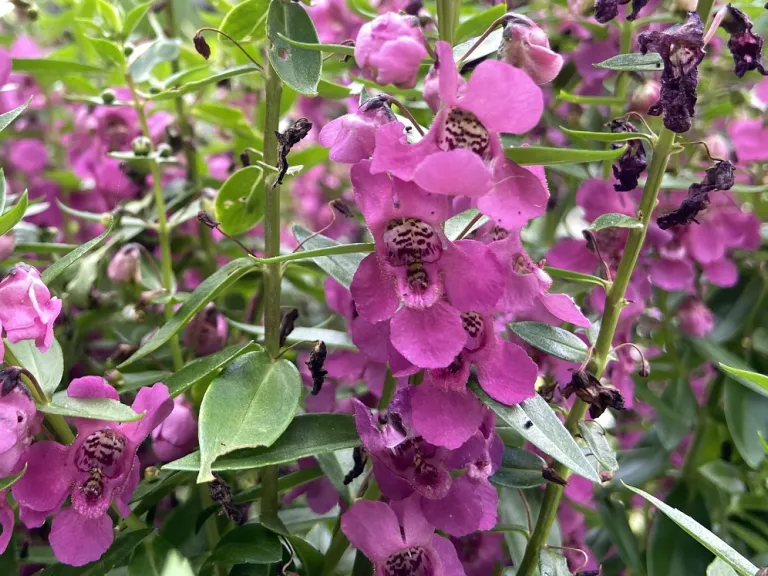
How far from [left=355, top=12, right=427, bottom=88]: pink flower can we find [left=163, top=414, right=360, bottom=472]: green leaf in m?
0.34

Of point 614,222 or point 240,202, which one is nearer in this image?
point 614,222

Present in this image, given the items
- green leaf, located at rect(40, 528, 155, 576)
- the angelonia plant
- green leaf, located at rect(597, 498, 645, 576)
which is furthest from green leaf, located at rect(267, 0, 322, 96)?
green leaf, located at rect(597, 498, 645, 576)

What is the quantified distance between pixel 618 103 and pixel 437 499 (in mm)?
695

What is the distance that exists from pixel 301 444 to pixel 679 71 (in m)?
0.49

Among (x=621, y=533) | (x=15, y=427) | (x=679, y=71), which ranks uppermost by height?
(x=679, y=71)

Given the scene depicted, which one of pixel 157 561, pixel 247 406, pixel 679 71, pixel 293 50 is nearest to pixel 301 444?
pixel 247 406

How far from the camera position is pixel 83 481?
72 cm

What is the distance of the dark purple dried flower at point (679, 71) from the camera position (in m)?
0.68

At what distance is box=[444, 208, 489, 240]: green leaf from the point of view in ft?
2.38

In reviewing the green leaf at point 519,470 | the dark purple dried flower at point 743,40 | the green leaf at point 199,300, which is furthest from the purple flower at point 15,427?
the dark purple dried flower at point 743,40

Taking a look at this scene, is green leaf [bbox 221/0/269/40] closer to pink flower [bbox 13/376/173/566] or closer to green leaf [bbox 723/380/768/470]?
pink flower [bbox 13/376/173/566]

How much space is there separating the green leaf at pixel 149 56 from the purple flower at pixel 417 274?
0.63 meters

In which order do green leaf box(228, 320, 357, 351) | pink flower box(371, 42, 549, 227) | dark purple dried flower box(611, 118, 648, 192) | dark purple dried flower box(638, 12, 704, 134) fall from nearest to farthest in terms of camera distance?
pink flower box(371, 42, 549, 227), dark purple dried flower box(638, 12, 704, 134), dark purple dried flower box(611, 118, 648, 192), green leaf box(228, 320, 357, 351)

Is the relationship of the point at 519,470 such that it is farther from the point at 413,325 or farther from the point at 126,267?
the point at 126,267
